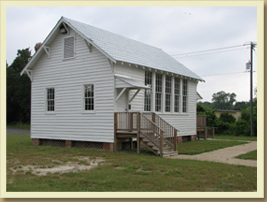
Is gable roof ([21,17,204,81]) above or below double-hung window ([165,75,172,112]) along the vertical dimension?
above

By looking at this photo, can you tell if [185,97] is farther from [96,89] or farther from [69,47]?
[69,47]

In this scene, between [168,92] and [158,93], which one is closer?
[158,93]

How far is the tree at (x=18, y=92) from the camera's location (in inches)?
1763

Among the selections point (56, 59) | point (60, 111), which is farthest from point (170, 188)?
point (56, 59)

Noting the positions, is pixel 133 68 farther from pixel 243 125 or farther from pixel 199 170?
pixel 243 125

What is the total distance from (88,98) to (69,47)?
3309 mm

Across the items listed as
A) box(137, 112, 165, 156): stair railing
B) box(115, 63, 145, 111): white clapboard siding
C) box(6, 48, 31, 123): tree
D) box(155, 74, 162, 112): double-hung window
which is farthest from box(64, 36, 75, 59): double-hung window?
box(6, 48, 31, 123): tree

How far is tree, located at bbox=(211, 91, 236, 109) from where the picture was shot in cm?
8850

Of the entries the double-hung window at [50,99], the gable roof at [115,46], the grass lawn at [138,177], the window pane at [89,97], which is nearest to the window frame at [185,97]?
the gable roof at [115,46]

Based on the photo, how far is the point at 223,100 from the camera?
9562 centimetres

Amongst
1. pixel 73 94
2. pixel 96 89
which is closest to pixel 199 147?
pixel 96 89

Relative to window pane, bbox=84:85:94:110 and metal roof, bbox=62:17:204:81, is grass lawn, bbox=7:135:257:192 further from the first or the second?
metal roof, bbox=62:17:204:81

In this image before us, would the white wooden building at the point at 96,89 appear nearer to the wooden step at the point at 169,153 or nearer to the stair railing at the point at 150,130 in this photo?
the stair railing at the point at 150,130

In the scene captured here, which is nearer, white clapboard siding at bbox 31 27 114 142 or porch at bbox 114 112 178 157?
porch at bbox 114 112 178 157
